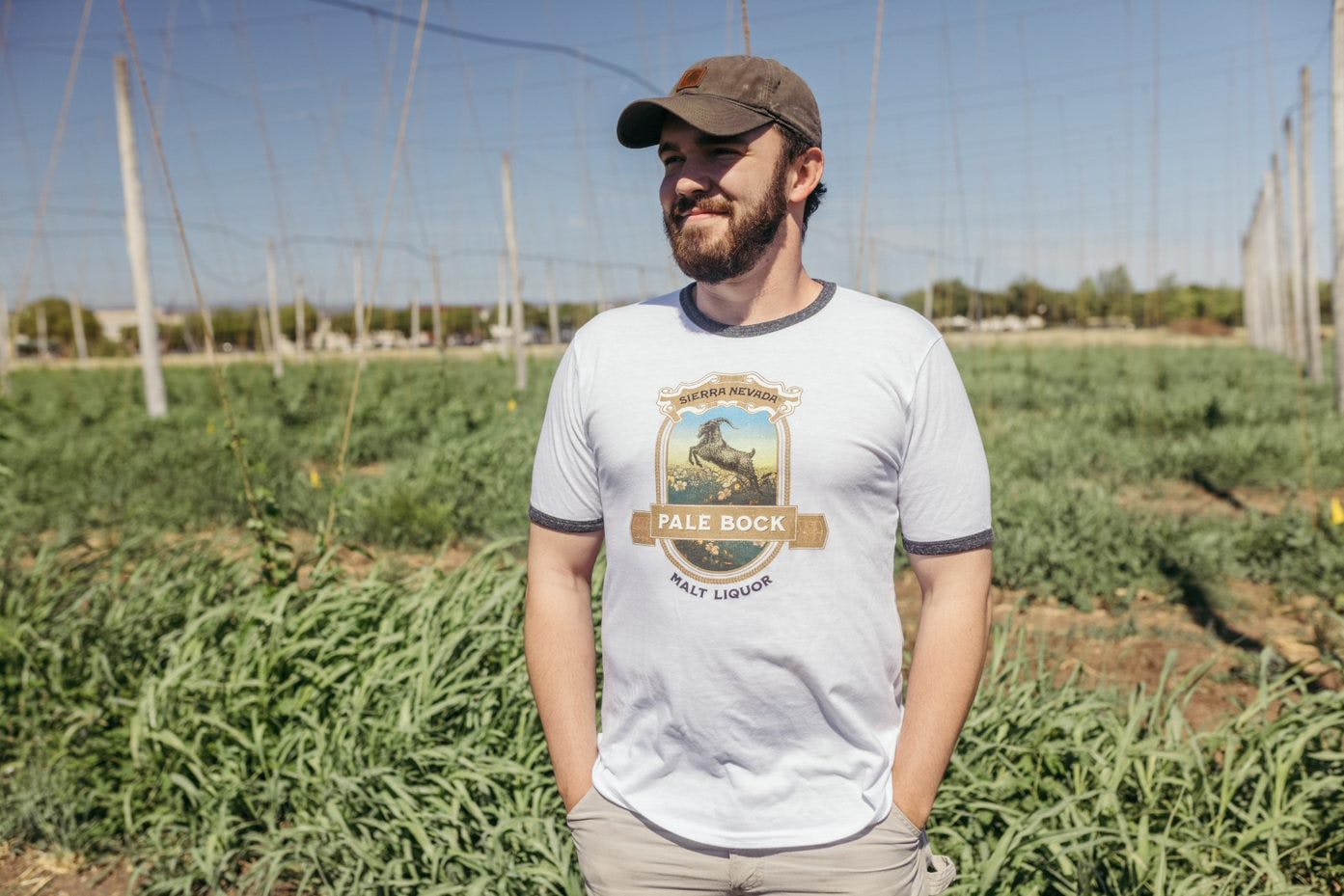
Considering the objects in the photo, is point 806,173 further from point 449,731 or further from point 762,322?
point 449,731

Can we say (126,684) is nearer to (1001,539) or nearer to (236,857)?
(236,857)

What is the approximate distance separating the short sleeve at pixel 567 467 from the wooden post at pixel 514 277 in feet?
42.8

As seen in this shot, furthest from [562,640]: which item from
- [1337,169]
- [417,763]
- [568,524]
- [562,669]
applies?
[1337,169]

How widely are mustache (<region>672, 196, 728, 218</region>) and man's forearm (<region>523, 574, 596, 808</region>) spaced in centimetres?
61

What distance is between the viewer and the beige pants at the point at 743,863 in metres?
1.37

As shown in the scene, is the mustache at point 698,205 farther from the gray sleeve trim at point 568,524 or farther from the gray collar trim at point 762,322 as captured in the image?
the gray sleeve trim at point 568,524

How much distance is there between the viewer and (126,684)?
3.27m

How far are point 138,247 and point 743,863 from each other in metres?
13.2

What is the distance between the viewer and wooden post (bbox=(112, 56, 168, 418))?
40.0 ft

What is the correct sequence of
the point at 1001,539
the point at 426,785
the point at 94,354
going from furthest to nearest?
1. the point at 94,354
2. the point at 1001,539
3. the point at 426,785

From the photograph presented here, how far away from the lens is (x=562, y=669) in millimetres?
1584

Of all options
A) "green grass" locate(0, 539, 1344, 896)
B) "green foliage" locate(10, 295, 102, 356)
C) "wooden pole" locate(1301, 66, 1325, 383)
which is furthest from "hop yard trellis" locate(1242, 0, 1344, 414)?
"green foliage" locate(10, 295, 102, 356)

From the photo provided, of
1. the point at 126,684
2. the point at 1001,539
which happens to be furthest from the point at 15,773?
the point at 1001,539

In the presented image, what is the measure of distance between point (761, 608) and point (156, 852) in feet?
7.17
